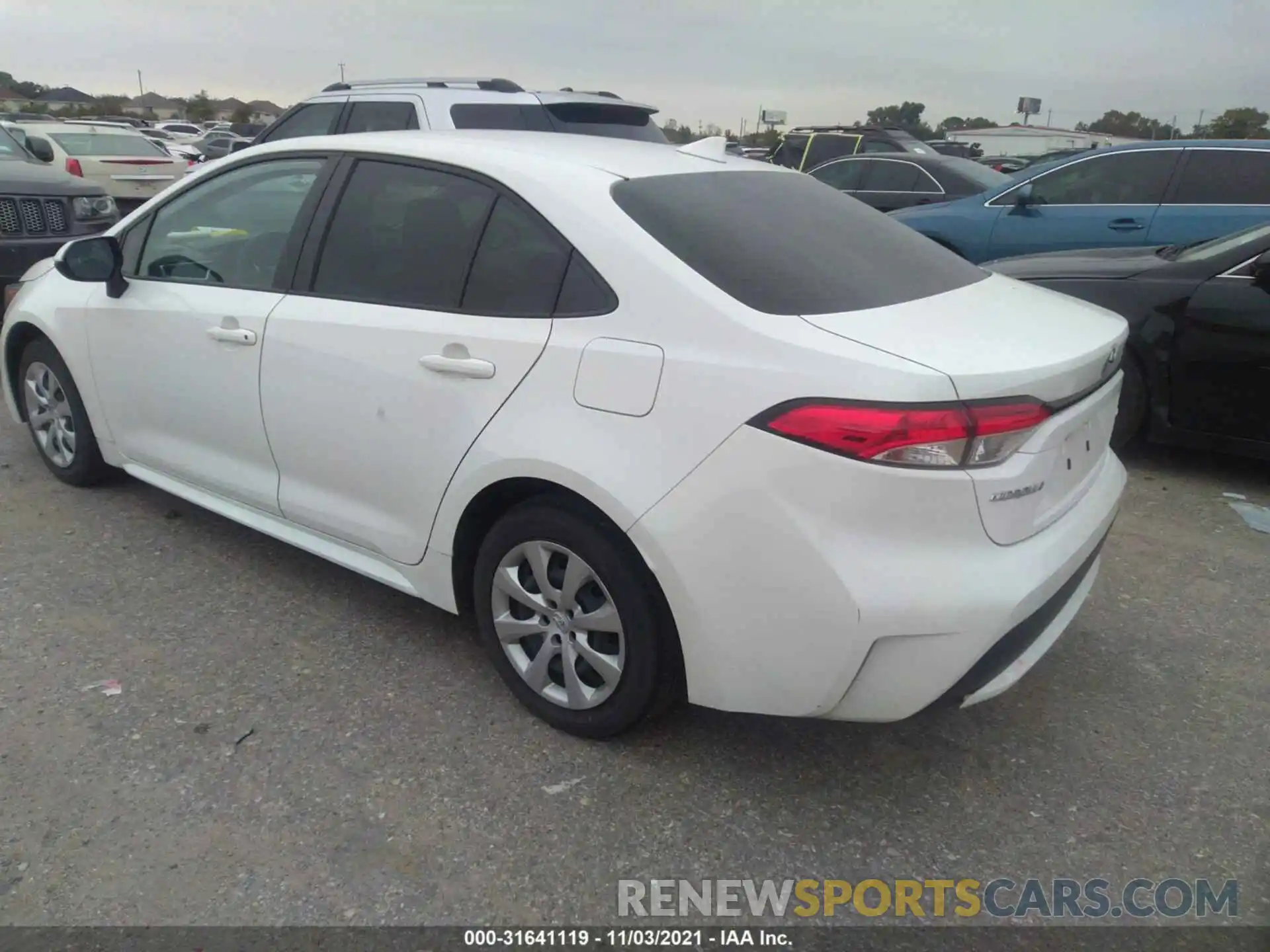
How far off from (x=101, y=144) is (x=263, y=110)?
58449mm

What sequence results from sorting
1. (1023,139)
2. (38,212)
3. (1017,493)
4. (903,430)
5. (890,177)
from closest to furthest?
(903,430)
(1017,493)
(38,212)
(890,177)
(1023,139)

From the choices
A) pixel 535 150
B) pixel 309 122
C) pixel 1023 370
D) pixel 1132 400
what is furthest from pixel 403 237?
pixel 309 122

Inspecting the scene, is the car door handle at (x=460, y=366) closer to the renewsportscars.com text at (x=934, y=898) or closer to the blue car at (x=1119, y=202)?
the renewsportscars.com text at (x=934, y=898)

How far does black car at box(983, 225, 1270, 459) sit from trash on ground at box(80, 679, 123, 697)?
4.10m

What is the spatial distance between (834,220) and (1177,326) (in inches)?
103

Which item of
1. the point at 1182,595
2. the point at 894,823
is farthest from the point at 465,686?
Result: the point at 1182,595

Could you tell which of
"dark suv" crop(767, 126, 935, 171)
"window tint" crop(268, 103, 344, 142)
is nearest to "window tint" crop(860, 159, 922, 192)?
"dark suv" crop(767, 126, 935, 171)

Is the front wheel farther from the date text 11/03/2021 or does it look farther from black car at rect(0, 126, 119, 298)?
black car at rect(0, 126, 119, 298)

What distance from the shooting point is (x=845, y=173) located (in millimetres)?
11930

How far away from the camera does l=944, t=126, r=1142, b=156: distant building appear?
Result: 128 ft

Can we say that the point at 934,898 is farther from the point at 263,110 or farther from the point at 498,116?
the point at 263,110

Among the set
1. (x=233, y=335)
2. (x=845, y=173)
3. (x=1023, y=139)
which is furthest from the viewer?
(x=1023, y=139)

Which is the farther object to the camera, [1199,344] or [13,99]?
[13,99]

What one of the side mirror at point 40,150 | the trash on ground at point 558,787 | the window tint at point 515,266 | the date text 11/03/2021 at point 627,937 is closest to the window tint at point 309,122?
the side mirror at point 40,150
